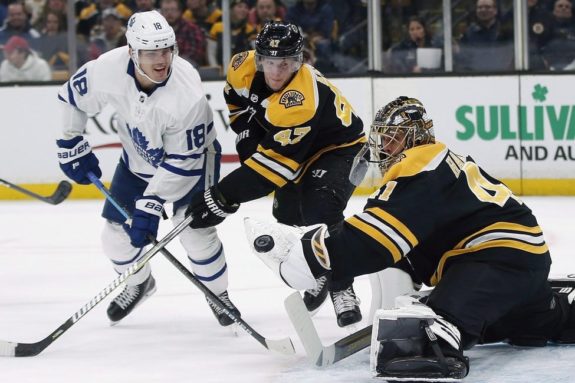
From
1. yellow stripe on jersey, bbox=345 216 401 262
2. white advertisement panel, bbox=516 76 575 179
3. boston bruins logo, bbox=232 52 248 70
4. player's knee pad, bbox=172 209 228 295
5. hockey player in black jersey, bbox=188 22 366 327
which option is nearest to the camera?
yellow stripe on jersey, bbox=345 216 401 262

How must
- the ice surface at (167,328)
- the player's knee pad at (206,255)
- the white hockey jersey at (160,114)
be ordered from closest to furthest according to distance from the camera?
the ice surface at (167,328), the white hockey jersey at (160,114), the player's knee pad at (206,255)

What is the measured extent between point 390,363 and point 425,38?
4626 mm

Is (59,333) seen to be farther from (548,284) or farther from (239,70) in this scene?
(548,284)

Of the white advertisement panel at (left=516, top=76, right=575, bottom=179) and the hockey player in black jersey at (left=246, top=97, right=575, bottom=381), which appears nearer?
the hockey player in black jersey at (left=246, top=97, right=575, bottom=381)

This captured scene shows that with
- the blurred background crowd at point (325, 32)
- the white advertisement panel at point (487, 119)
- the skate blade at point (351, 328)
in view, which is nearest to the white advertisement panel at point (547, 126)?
the white advertisement panel at point (487, 119)

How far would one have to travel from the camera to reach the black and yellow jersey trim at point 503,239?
10.2 ft

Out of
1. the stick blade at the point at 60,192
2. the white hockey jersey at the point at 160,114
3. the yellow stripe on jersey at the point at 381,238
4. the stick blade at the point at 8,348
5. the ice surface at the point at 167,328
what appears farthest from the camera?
the stick blade at the point at 60,192

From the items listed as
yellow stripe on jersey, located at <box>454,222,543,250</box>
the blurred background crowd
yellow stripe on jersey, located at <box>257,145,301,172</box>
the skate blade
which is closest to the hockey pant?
the skate blade

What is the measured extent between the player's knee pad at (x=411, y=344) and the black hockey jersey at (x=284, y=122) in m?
0.74

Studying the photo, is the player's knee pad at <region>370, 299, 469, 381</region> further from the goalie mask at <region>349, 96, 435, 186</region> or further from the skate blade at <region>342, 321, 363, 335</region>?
the skate blade at <region>342, 321, 363, 335</region>

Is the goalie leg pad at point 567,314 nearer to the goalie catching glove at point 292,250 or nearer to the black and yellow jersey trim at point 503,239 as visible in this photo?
the black and yellow jersey trim at point 503,239

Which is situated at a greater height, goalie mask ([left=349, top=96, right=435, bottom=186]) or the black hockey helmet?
the black hockey helmet

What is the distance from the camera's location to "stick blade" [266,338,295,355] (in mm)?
3316

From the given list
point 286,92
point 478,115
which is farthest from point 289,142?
point 478,115
